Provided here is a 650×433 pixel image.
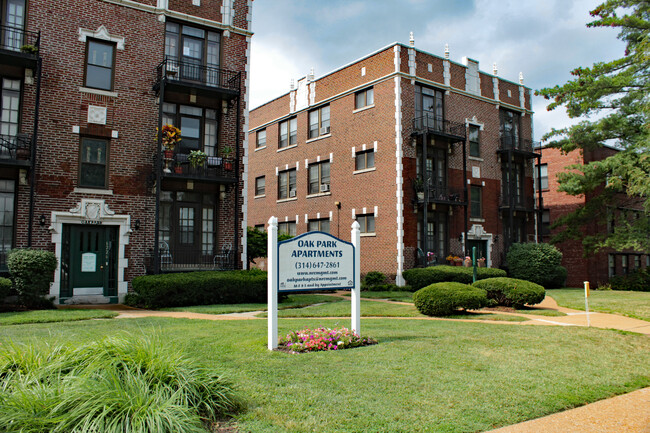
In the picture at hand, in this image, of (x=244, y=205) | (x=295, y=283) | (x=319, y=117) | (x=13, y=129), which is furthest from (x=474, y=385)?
(x=319, y=117)

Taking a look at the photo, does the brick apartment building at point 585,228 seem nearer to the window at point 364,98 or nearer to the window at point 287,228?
the window at point 364,98

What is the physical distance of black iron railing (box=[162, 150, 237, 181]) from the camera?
1742 cm

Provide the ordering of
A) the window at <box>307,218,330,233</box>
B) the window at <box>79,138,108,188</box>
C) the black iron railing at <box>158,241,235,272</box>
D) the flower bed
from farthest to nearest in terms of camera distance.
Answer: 1. the window at <box>307,218,330,233</box>
2. the black iron railing at <box>158,241,235,272</box>
3. the window at <box>79,138,108,188</box>
4. the flower bed

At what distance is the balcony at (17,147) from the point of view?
15180 millimetres

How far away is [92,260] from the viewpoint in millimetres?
16641

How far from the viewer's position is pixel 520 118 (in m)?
30.4

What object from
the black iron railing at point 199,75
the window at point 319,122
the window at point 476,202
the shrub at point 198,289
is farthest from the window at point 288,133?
the shrub at point 198,289

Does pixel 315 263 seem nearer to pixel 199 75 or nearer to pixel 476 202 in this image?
pixel 199 75

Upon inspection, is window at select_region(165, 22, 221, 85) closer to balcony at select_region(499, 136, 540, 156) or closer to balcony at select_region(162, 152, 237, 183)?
balcony at select_region(162, 152, 237, 183)

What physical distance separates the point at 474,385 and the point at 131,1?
17.4 m

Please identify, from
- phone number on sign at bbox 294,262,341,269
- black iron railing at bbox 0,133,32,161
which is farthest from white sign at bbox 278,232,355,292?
black iron railing at bbox 0,133,32,161

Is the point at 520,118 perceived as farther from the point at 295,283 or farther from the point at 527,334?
the point at 295,283

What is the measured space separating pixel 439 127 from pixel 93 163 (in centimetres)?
1662

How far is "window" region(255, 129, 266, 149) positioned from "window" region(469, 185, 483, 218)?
1381cm
